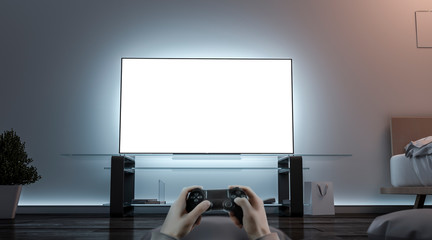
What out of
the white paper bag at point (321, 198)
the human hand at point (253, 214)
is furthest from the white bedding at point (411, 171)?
the human hand at point (253, 214)

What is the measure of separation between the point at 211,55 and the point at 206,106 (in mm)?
605

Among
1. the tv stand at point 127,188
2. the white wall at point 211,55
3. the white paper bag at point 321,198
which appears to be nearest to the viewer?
the tv stand at point 127,188

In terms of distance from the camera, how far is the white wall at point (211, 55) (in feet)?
15.3

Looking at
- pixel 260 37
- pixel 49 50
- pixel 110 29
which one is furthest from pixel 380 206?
pixel 49 50

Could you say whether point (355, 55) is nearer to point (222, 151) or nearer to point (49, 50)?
point (222, 151)

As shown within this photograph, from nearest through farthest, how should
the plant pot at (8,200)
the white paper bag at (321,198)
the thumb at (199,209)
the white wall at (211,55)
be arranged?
the thumb at (199,209) < the plant pot at (8,200) < the white paper bag at (321,198) < the white wall at (211,55)

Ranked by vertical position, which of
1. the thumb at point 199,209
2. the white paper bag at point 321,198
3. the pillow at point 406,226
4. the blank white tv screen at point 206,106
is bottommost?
the white paper bag at point 321,198

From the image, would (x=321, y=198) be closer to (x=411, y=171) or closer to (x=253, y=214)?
(x=411, y=171)

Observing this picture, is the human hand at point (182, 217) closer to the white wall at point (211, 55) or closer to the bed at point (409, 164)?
the bed at point (409, 164)

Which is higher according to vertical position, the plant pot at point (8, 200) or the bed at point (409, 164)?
the bed at point (409, 164)

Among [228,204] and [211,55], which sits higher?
[211,55]

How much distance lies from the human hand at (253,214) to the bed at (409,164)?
2.96 m

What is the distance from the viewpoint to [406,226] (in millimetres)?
1178

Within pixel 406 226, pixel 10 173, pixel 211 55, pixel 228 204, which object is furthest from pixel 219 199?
pixel 211 55
